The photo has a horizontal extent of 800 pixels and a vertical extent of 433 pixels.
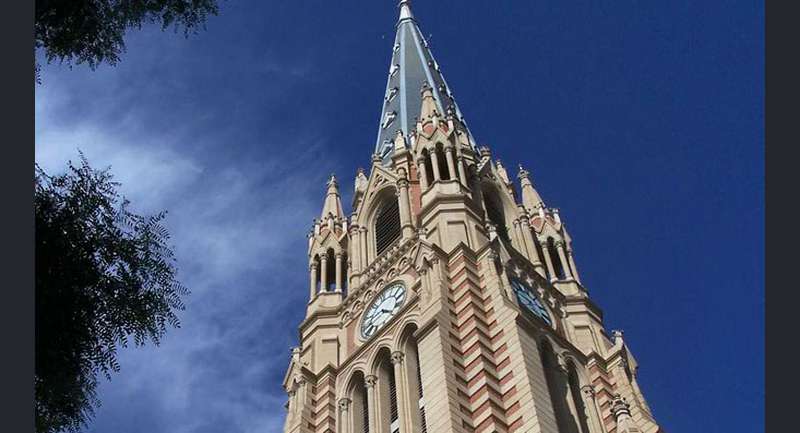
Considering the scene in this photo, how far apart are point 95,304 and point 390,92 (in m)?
46.7

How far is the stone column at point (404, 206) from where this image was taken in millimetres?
39750

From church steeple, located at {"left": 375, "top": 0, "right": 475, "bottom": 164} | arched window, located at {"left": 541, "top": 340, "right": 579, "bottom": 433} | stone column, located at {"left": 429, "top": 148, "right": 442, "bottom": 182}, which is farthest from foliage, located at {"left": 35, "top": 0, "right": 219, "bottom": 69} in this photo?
church steeple, located at {"left": 375, "top": 0, "right": 475, "bottom": 164}

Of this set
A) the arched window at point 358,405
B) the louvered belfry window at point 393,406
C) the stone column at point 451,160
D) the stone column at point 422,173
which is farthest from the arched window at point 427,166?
the louvered belfry window at point 393,406

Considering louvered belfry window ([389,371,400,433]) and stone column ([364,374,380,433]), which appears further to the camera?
stone column ([364,374,380,433])

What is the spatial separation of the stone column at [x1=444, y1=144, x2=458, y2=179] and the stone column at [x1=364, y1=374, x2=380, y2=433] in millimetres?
10630

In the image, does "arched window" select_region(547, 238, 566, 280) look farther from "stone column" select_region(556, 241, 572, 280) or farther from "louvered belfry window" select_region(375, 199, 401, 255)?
"louvered belfry window" select_region(375, 199, 401, 255)

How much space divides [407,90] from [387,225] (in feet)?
43.2

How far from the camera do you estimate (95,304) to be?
1029 centimetres

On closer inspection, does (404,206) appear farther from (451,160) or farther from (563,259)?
(563,259)

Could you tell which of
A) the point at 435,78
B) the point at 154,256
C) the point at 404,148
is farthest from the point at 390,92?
the point at 154,256

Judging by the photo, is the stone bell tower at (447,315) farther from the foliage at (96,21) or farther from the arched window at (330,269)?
the foliage at (96,21)

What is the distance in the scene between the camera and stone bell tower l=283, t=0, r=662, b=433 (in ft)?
97.4

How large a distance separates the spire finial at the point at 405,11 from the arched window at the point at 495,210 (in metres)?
24.9

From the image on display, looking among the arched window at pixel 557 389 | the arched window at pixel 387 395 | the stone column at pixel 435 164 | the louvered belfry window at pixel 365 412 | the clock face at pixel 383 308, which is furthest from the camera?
the stone column at pixel 435 164
